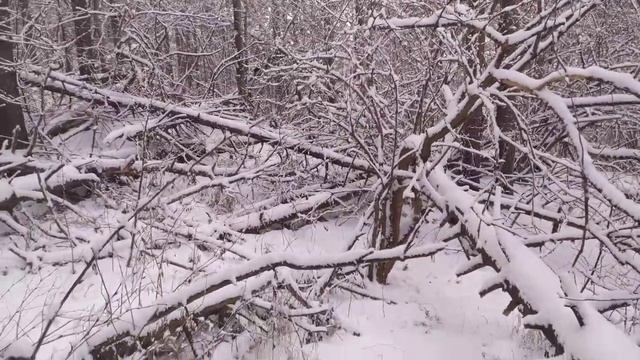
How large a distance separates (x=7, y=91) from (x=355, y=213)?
446 centimetres

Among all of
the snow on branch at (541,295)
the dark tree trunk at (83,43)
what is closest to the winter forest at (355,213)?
the snow on branch at (541,295)

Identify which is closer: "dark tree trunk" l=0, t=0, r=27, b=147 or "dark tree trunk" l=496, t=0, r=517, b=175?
"dark tree trunk" l=0, t=0, r=27, b=147

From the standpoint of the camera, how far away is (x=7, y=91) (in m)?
6.00

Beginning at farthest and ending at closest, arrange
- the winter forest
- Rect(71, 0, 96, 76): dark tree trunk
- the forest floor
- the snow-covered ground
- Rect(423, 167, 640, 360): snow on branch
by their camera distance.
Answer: Rect(71, 0, 96, 76): dark tree trunk → the forest floor → the snow-covered ground → the winter forest → Rect(423, 167, 640, 360): snow on branch

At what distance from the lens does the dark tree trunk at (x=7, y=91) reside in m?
5.88

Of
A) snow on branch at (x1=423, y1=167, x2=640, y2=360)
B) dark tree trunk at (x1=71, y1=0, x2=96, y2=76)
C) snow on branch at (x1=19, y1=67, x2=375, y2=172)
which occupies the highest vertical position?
dark tree trunk at (x1=71, y1=0, x2=96, y2=76)

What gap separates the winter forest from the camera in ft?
10.1

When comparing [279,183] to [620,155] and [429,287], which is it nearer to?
[429,287]

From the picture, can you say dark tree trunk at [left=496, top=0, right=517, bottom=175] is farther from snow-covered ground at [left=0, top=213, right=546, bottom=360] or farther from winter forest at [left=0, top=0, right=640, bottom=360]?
snow-covered ground at [left=0, top=213, right=546, bottom=360]

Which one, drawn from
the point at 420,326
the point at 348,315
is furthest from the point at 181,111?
the point at 420,326

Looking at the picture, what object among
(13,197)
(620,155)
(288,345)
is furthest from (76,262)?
(620,155)

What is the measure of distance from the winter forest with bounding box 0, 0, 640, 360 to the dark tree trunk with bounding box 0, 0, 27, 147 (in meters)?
0.03

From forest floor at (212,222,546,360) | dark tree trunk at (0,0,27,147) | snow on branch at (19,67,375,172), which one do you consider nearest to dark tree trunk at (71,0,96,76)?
snow on branch at (19,67,375,172)

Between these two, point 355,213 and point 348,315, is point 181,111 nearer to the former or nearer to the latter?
point 355,213
